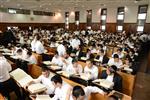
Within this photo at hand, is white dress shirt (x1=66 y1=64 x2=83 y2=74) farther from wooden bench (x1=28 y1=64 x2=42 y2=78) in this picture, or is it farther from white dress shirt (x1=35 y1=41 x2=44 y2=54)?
white dress shirt (x1=35 y1=41 x2=44 y2=54)

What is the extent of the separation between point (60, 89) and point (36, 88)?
1.92 ft

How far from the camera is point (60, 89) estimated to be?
409cm

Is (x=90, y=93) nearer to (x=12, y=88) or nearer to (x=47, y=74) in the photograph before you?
(x=47, y=74)

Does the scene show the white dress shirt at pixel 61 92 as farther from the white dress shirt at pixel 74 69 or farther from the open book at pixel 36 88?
the white dress shirt at pixel 74 69

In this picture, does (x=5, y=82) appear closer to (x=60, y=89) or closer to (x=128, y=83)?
(x=60, y=89)

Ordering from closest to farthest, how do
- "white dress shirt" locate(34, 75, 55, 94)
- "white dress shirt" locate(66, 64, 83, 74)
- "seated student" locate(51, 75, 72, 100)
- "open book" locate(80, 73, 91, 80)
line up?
"seated student" locate(51, 75, 72, 100), "white dress shirt" locate(34, 75, 55, 94), "open book" locate(80, 73, 91, 80), "white dress shirt" locate(66, 64, 83, 74)

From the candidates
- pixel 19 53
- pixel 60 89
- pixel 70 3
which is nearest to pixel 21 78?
pixel 60 89

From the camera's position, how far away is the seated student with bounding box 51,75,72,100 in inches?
154

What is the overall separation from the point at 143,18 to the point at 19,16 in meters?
17.6

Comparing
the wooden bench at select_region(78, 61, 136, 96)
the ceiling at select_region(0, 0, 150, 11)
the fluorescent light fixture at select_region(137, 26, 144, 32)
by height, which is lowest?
the wooden bench at select_region(78, 61, 136, 96)

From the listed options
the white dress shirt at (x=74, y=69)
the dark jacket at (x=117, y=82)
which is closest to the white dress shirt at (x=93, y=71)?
the white dress shirt at (x=74, y=69)

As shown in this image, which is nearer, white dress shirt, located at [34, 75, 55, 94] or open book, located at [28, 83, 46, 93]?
open book, located at [28, 83, 46, 93]

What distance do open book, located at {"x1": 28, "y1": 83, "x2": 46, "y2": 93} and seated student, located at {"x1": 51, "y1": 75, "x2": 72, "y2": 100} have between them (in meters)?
0.34

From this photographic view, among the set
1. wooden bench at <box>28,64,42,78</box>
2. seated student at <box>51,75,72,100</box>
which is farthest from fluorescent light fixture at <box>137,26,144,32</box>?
seated student at <box>51,75,72,100</box>
